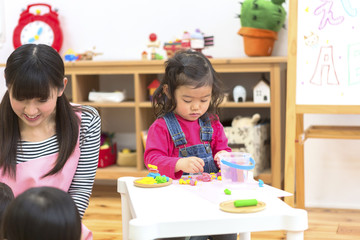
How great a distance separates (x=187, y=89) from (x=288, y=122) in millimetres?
912

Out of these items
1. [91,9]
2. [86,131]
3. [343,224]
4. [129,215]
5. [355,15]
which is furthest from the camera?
[91,9]

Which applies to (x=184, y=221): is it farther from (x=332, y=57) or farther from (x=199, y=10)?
(x=199, y=10)

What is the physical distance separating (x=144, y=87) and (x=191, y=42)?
0.40 meters

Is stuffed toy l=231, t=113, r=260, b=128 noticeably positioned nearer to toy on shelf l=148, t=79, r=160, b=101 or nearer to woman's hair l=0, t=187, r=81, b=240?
toy on shelf l=148, t=79, r=160, b=101

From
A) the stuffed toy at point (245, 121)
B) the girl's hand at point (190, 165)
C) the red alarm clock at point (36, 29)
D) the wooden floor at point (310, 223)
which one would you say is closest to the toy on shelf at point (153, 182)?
the girl's hand at point (190, 165)

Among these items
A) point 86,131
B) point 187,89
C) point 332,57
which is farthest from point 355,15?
point 86,131

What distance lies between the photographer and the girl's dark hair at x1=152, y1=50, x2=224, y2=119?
1579 millimetres

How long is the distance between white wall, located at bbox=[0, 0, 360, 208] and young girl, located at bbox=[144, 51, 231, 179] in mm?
1265

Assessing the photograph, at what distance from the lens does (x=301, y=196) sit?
257 cm

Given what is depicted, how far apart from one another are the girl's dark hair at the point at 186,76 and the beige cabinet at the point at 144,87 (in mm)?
921

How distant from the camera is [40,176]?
1.37 metres

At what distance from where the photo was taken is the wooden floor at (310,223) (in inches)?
89.5

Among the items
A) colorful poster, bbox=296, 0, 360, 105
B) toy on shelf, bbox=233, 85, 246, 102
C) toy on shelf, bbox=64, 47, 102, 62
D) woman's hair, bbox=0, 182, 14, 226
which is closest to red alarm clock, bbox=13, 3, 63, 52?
toy on shelf, bbox=64, 47, 102, 62

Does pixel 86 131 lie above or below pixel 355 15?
below
